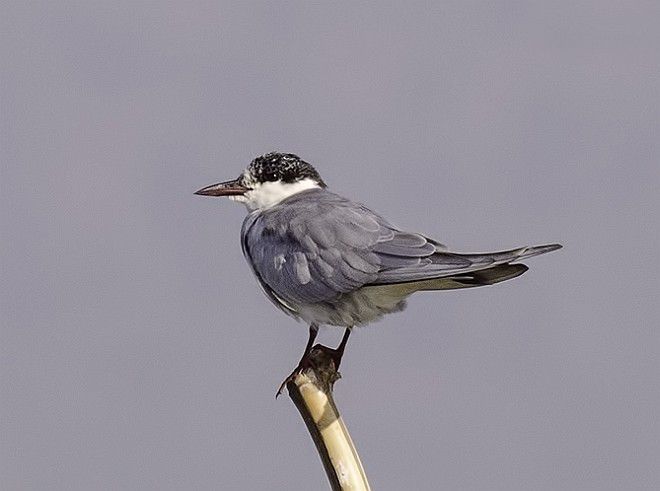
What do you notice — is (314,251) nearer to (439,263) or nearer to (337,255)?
(337,255)

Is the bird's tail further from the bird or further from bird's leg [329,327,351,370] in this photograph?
bird's leg [329,327,351,370]

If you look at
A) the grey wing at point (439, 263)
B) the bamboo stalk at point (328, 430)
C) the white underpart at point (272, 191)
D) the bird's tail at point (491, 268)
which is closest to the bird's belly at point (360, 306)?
the grey wing at point (439, 263)

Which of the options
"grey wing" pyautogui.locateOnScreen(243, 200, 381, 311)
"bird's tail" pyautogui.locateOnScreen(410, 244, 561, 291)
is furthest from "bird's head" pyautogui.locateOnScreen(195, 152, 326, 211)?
"bird's tail" pyautogui.locateOnScreen(410, 244, 561, 291)

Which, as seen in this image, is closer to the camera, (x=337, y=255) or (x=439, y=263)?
(x=439, y=263)

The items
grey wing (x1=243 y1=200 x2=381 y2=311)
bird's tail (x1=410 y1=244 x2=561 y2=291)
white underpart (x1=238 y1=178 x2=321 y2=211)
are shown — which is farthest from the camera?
white underpart (x1=238 y1=178 x2=321 y2=211)

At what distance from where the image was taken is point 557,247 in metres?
4.06

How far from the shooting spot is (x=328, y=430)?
4340mm

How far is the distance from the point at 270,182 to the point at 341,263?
34.0 inches

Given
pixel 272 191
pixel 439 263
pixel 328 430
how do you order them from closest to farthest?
pixel 328 430, pixel 439 263, pixel 272 191

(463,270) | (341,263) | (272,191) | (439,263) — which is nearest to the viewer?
(463,270)

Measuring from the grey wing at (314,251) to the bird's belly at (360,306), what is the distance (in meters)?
0.05

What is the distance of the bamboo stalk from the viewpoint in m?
4.25

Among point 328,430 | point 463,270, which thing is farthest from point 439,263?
point 328,430

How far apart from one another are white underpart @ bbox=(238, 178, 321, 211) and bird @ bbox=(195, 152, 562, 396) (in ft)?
0.12
